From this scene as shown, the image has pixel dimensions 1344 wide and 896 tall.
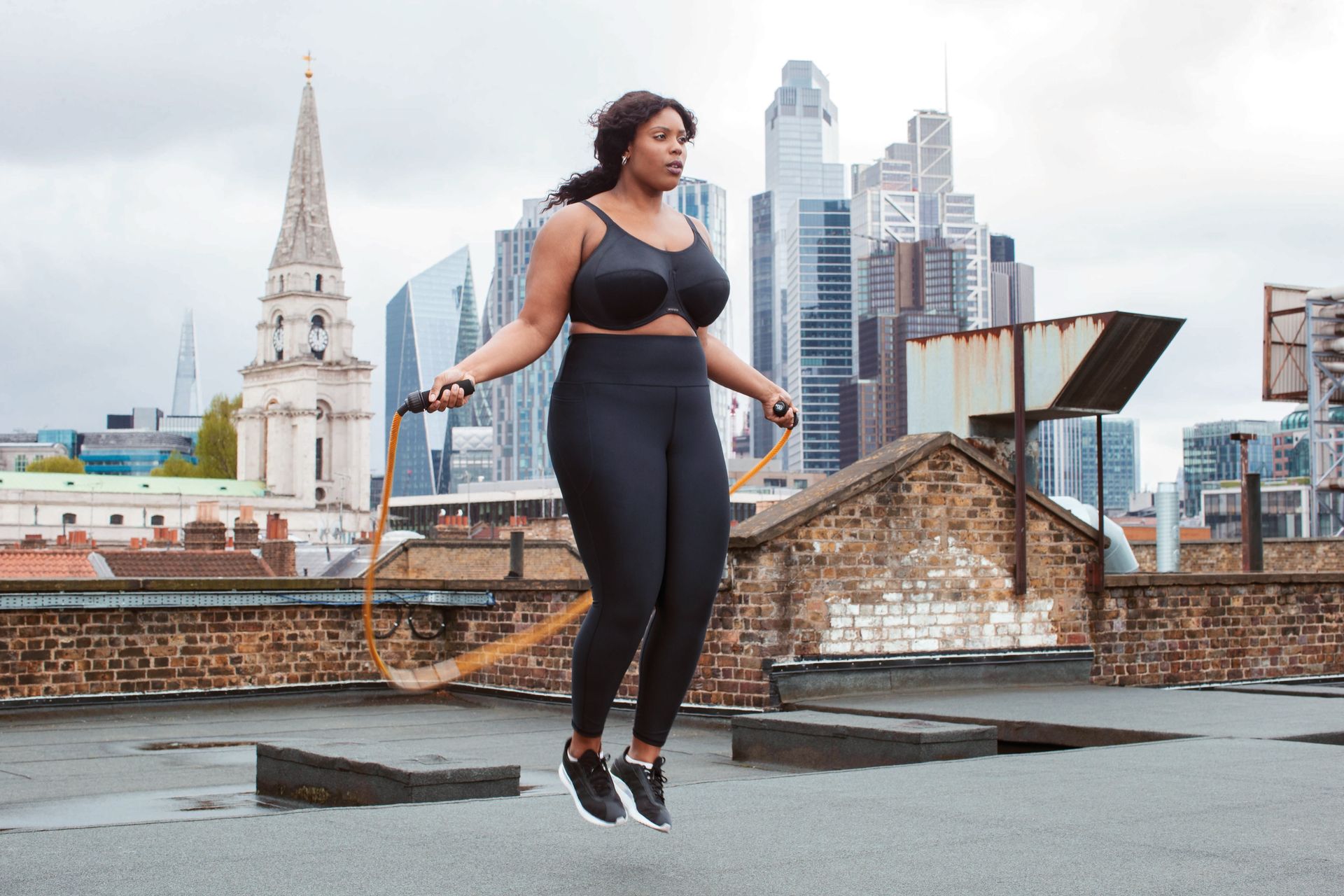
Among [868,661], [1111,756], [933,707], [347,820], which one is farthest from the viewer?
[868,661]

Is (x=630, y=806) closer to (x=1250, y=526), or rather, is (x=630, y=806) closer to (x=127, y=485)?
(x=1250, y=526)

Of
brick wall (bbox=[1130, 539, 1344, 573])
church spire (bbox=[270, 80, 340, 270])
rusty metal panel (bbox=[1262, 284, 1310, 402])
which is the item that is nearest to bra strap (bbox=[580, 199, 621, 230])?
brick wall (bbox=[1130, 539, 1344, 573])

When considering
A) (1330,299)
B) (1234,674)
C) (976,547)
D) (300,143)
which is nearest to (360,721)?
(976,547)

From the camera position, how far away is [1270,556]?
27.0 metres

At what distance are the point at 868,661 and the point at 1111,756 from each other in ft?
16.2

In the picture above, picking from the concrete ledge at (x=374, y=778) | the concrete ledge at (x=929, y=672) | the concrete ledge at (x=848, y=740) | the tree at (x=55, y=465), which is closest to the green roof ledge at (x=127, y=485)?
the tree at (x=55, y=465)

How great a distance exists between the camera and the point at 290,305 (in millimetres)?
154125

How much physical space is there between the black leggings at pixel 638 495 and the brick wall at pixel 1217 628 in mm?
9142

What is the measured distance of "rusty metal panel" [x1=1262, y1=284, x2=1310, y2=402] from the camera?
150 ft

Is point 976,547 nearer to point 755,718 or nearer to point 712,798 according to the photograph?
point 755,718

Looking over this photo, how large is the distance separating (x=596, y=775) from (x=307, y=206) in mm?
157201

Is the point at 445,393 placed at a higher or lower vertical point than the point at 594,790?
higher

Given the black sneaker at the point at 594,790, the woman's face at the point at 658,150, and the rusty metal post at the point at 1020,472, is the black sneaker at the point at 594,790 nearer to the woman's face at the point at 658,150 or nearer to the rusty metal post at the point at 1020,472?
the woman's face at the point at 658,150

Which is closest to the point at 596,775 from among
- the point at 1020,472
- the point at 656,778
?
the point at 656,778
